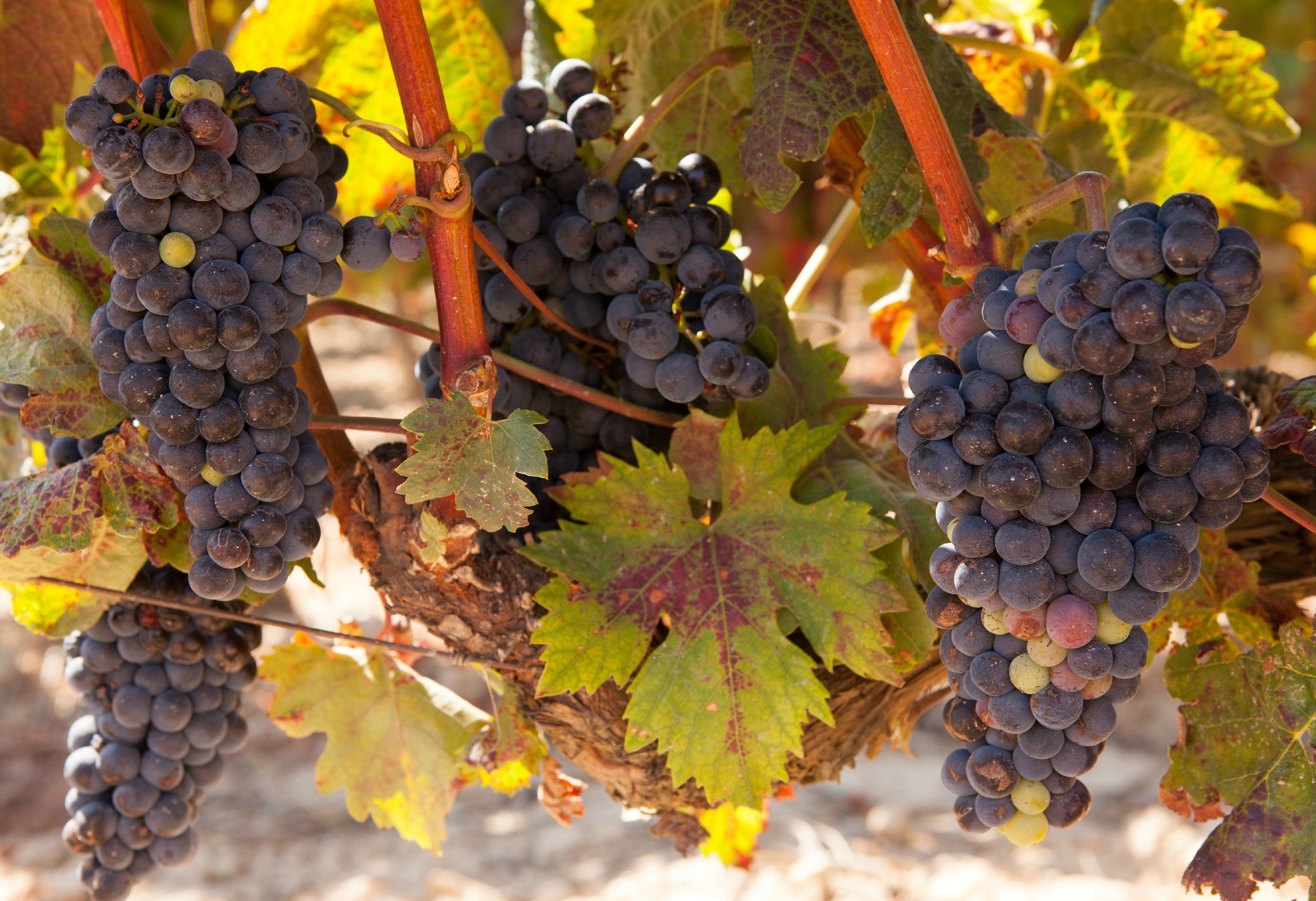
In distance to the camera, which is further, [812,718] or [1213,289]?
[812,718]

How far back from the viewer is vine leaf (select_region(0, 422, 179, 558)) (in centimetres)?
77

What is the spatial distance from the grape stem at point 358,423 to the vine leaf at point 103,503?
127mm

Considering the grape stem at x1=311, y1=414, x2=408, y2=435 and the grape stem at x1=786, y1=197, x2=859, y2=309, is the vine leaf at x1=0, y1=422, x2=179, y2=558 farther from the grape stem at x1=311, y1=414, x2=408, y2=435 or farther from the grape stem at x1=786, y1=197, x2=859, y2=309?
the grape stem at x1=786, y1=197, x2=859, y2=309

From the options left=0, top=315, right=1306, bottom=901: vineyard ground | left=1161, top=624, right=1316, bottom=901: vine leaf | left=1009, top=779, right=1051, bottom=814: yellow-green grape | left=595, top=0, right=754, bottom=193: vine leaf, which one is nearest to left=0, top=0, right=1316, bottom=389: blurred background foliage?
left=595, top=0, right=754, bottom=193: vine leaf

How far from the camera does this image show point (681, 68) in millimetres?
1069

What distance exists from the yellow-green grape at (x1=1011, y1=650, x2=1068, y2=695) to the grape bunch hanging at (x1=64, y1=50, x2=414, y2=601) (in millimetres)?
520

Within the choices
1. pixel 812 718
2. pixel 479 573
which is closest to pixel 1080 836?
pixel 812 718

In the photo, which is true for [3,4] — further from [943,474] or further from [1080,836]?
[1080,836]

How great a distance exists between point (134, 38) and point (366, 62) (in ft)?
1.14

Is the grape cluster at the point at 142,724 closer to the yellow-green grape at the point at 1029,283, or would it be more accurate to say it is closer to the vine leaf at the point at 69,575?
the vine leaf at the point at 69,575

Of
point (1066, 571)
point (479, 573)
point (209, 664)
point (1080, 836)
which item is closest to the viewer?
point (1066, 571)

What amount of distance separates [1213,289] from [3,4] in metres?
1.17

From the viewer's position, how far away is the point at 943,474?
2.05 feet

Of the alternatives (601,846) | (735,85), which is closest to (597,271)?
(735,85)
